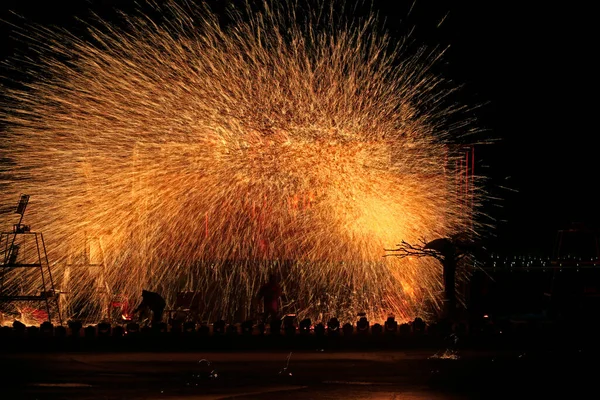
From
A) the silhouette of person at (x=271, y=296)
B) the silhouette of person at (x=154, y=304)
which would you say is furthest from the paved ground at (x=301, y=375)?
the silhouette of person at (x=271, y=296)

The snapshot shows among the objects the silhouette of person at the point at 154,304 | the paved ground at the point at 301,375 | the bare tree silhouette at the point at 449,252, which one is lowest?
the paved ground at the point at 301,375

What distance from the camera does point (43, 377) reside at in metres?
12.7

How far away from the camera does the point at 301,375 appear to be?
42.8 ft

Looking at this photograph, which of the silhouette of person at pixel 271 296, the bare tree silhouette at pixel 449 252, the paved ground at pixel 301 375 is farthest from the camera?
the silhouette of person at pixel 271 296

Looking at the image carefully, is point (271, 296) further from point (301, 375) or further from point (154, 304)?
point (301, 375)

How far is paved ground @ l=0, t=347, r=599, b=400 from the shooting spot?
1153cm

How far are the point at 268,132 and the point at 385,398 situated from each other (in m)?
9.77

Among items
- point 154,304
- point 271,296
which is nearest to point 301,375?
point 154,304

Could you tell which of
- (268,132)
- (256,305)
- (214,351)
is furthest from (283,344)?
(268,132)

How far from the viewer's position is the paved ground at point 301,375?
37.8 ft

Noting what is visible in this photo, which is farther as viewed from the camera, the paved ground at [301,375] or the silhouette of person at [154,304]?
the silhouette of person at [154,304]

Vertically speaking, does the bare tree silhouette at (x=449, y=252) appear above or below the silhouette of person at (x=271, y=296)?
above

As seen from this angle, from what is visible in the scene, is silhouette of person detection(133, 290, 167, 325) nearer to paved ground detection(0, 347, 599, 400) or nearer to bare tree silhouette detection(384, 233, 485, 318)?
paved ground detection(0, 347, 599, 400)

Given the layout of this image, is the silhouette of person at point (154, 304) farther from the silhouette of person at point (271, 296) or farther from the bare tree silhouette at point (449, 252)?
the bare tree silhouette at point (449, 252)
